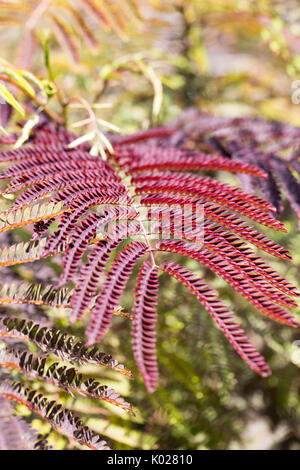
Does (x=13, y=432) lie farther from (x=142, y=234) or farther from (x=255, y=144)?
(x=255, y=144)

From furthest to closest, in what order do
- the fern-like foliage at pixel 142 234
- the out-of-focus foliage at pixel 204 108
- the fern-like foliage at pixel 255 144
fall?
the out-of-focus foliage at pixel 204 108
the fern-like foliage at pixel 255 144
the fern-like foliage at pixel 142 234

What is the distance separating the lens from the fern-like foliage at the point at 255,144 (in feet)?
2.65

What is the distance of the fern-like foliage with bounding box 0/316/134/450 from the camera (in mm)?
558

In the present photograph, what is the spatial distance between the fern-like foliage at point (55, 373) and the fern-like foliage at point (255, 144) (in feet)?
1.47

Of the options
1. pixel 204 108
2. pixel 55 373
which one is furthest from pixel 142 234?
pixel 204 108

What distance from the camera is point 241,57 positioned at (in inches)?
74.5

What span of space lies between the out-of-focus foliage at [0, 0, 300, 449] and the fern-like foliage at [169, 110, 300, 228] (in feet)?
0.42

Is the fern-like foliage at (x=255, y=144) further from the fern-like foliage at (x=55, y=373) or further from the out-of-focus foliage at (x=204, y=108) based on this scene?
the fern-like foliage at (x=55, y=373)

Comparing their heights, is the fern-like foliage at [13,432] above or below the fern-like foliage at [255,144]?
below

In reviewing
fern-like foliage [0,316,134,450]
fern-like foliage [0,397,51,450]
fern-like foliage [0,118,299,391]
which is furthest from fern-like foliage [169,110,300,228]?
fern-like foliage [0,397,51,450]

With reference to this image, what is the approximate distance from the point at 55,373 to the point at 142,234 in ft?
0.80

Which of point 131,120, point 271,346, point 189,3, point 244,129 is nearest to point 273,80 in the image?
A: point 189,3

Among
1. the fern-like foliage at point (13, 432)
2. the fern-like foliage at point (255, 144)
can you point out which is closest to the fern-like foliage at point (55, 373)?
the fern-like foliage at point (13, 432)
